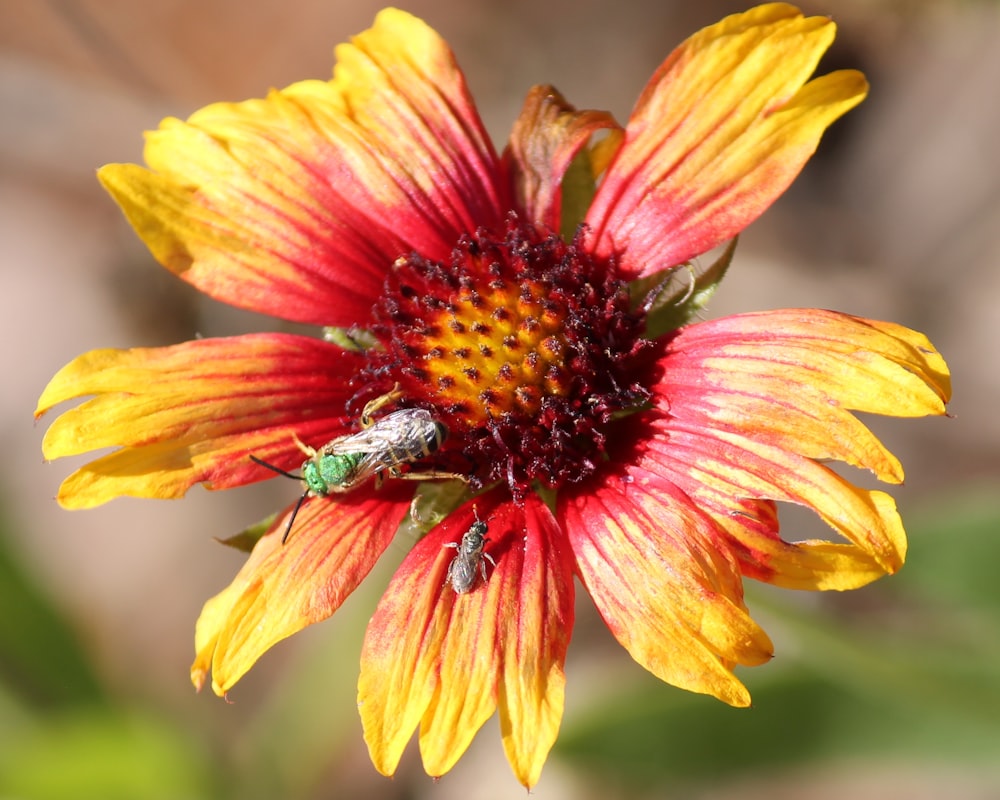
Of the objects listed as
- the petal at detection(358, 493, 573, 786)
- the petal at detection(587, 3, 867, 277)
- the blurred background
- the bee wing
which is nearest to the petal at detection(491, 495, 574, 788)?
the petal at detection(358, 493, 573, 786)

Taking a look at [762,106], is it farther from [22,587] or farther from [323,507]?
[22,587]

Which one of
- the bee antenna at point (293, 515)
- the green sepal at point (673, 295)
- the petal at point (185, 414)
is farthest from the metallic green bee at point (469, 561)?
the green sepal at point (673, 295)

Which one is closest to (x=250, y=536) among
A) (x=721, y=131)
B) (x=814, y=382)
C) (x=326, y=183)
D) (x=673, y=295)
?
(x=326, y=183)

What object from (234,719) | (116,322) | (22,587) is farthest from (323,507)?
(116,322)

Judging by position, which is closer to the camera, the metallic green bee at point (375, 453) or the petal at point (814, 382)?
the petal at point (814, 382)

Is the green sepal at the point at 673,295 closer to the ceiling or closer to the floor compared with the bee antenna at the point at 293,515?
closer to the ceiling

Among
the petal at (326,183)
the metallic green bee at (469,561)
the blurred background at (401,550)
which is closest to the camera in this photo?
the metallic green bee at (469,561)

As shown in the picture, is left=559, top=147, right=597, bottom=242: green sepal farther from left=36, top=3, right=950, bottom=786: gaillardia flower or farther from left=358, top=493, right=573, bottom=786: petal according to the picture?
left=358, top=493, right=573, bottom=786: petal

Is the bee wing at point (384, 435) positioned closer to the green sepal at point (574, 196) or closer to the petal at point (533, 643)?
the petal at point (533, 643)
